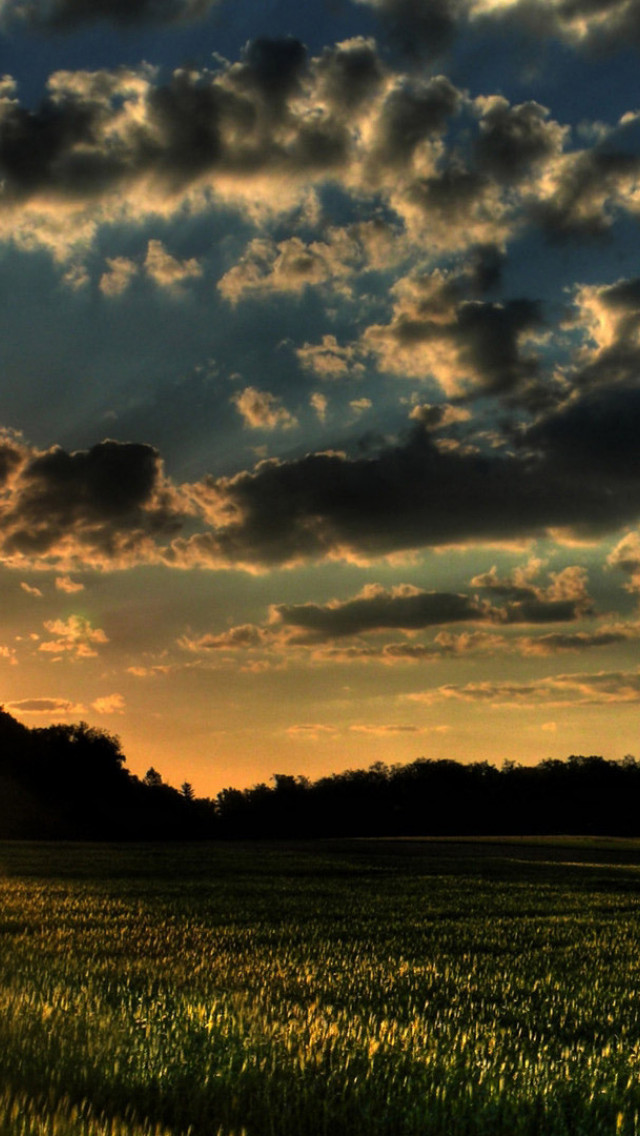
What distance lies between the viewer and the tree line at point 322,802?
387 ft

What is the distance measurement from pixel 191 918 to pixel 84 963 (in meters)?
6.99

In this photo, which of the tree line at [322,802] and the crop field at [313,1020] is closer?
the crop field at [313,1020]

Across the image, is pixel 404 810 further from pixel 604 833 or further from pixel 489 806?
pixel 604 833

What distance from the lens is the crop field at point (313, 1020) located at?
5.77 meters

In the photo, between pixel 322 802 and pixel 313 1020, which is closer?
pixel 313 1020

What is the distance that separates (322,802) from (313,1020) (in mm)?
119045

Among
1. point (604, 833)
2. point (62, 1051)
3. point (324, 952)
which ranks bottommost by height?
point (604, 833)

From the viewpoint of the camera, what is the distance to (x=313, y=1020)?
26.3 ft

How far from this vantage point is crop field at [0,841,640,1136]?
5773 millimetres

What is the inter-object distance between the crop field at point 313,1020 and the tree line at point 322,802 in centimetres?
9611

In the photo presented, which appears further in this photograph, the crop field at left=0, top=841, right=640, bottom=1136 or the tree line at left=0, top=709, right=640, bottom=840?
the tree line at left=0, top=709, right=640, bottom=840

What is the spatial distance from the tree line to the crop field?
9611cm

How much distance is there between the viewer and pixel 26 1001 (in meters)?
8.18

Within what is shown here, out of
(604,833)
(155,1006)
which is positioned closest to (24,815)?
(604,833)
